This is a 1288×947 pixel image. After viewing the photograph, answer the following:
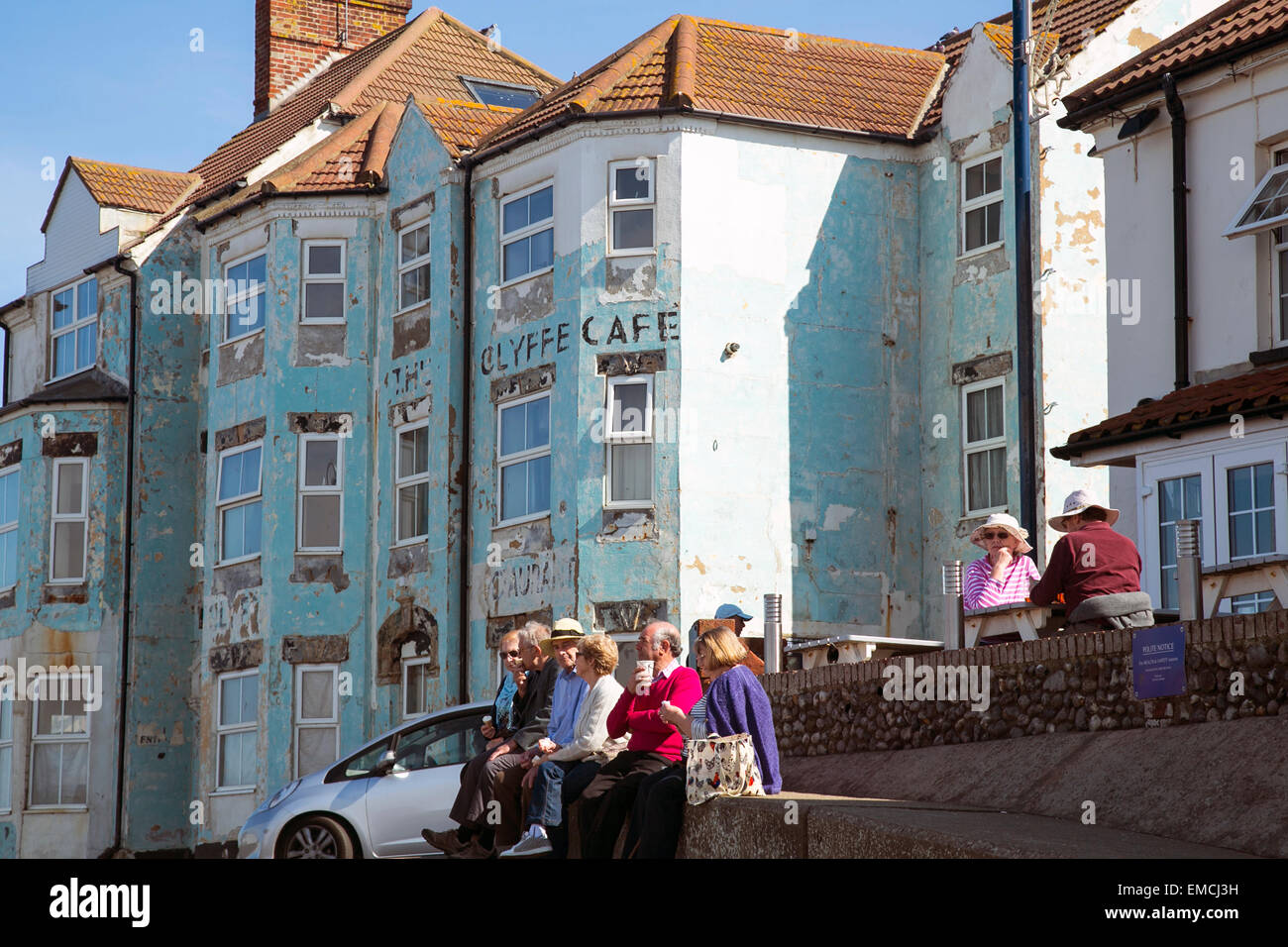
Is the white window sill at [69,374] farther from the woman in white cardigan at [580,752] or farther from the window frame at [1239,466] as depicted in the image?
the window frame at [1239,466]

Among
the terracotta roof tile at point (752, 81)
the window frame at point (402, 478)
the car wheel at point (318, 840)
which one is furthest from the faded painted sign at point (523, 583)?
the car wheel at point (318, 840)

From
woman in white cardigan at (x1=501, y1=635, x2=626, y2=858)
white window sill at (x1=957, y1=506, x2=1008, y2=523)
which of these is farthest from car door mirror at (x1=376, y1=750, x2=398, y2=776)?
white window sill at (x1=957, y1=506, x2=1008, y2=523)

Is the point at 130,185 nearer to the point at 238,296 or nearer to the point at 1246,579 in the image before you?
the point at 238,296

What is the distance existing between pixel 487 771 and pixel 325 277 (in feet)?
54.5

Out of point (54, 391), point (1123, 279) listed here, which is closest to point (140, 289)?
point (54, 391)

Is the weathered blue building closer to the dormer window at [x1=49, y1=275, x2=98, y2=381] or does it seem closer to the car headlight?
the dormer window at [x1=49, y1=275, x2=98, y2=381]

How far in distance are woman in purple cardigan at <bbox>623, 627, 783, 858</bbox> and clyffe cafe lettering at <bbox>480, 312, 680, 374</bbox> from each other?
45.2ft

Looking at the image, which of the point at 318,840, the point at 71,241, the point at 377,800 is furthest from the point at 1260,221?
the point at 71,241

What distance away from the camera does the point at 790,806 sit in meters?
11.8

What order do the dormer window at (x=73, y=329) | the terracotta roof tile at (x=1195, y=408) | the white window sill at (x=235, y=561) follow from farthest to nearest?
the dormer window at (x=73, y=329), the white window sill at (x=235, y=561), the terracotta roof tile at (x=1195, y=408)

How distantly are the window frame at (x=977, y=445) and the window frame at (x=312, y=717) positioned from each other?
31.7ft

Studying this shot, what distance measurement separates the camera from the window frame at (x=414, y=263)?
29.6 m

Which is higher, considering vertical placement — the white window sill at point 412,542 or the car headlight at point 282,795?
the white window sill at point 412,542

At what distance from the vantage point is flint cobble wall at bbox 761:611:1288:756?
11992 mm
